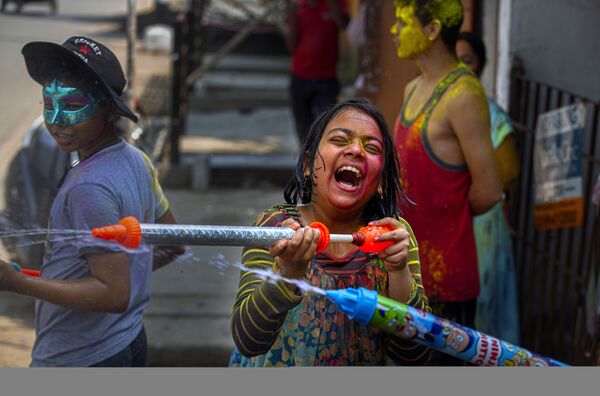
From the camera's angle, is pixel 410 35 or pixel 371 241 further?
pixel 410 35

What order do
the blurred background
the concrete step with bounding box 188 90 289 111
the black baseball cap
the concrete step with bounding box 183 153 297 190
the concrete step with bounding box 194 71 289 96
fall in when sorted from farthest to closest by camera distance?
the concrete step with bounding box 194 71 289 96 → the concrete step with bounding box 188 90 289 111 → the concrete step with bounding box 183 153 297 190 → the blurred background → the black baseball cap

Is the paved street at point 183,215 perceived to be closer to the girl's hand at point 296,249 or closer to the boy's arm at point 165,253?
the boy's arm at point 165,253

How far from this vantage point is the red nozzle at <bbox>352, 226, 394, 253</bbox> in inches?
85.4

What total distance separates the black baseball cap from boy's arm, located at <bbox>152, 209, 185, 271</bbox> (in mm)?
407

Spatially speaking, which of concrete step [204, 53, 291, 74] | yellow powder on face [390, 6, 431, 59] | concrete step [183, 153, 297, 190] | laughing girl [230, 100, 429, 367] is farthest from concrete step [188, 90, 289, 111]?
laughing girl [230, 100, 429, 367]

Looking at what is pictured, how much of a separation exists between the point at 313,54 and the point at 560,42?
125 inches

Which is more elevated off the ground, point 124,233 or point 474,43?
point 474,43

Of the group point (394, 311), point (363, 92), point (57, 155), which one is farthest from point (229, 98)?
point (394, 311)

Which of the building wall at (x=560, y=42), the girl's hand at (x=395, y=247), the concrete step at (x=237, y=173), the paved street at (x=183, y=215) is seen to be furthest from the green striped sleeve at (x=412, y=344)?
the concrete step at (x=237, y=173)

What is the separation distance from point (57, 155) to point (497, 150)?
2259mm

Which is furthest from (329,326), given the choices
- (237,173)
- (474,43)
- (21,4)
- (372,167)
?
(21,4)

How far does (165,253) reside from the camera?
3078 millimetres

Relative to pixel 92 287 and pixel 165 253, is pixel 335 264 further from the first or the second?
pixel 165 253

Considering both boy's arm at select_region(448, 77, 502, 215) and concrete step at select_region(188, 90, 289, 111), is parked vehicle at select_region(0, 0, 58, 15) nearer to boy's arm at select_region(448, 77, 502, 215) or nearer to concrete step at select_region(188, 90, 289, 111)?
concrete step at select_region(188, 90, 289, 111)
